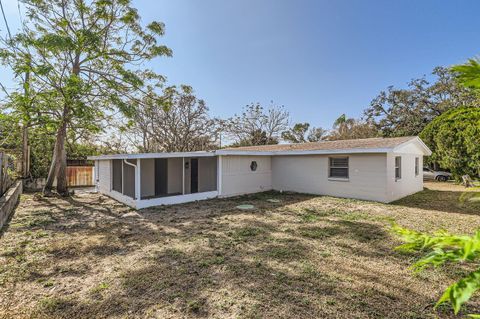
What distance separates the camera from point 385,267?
405 cm

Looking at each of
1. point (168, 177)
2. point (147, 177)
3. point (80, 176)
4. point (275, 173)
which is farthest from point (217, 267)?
point (80, 176)

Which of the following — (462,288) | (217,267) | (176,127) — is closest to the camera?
(462,288)

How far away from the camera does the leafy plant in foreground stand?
81cm

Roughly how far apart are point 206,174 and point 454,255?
1161cm

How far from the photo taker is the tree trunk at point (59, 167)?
10641mm

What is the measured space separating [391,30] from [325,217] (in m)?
9.45

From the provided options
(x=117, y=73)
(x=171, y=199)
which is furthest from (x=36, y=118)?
(x=171, y=199)

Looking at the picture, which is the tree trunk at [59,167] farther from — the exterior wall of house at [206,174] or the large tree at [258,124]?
the large tree at [258,124]

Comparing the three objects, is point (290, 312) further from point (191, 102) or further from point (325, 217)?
point (191, 102)

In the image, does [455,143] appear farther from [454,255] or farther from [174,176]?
[454,255]

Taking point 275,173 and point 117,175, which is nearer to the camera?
point 117,175

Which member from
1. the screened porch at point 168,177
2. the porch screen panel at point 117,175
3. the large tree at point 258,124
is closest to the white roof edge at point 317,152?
the screened porch at point 168,177

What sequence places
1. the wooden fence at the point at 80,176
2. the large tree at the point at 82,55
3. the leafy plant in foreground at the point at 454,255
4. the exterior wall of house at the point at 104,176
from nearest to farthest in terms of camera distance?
the leafy plant in foreground at the point at 454,255 < the large tree at the point at 82,55 < the exterior wall of house at the point at 104,176 < the wooden fence at the point at 80,176

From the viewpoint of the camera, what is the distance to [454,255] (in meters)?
0.95
